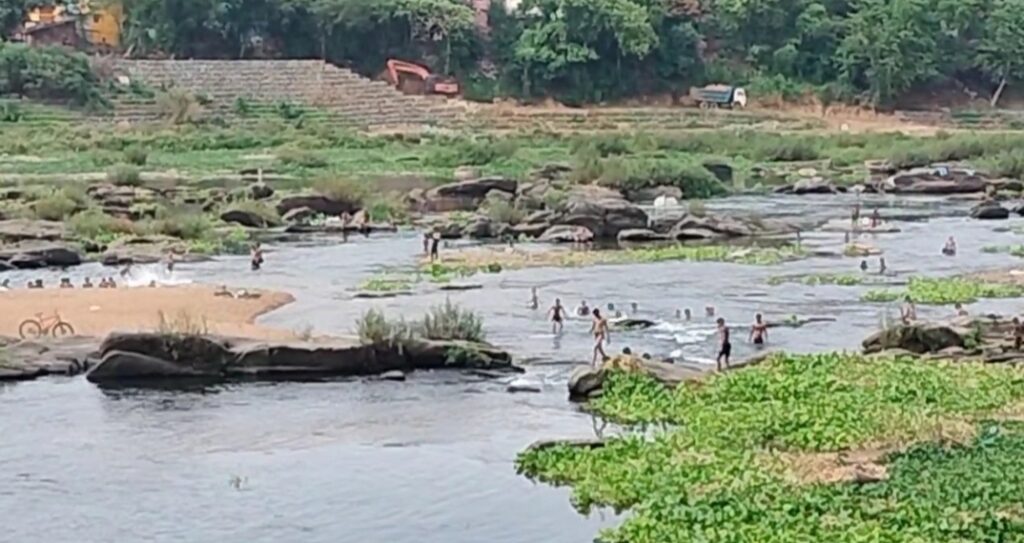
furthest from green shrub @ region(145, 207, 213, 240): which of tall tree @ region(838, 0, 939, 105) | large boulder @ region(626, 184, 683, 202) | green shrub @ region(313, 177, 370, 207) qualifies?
tall tree @ region(838, 0, 939, 105)

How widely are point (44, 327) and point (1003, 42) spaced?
327 feet

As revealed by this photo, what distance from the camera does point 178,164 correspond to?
98750 millimetres

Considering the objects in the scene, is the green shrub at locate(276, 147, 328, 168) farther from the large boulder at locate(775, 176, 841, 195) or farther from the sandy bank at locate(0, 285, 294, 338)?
the sandy bank at locate(0, 285, 294, 338)

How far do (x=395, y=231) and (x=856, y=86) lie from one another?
69916 millimetres

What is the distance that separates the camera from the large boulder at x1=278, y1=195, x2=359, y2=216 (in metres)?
76.4

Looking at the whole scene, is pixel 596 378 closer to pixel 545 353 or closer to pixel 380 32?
pixel 545 353

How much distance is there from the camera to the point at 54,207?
7131 centimetres

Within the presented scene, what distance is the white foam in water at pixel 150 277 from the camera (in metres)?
54.1

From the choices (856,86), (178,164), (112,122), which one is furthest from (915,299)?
(856,86)

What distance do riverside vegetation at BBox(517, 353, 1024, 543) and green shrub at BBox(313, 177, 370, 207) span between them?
4239 cm

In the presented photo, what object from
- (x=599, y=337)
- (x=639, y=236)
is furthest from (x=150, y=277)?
(x=599, y=337)

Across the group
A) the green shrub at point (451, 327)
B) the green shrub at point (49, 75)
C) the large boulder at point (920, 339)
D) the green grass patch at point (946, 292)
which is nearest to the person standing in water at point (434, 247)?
the green grass patch at point (946, 292)

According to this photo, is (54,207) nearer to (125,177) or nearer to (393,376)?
(125,177)

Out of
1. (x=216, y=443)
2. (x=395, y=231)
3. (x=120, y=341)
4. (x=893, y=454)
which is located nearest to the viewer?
(x=893, y=454)
